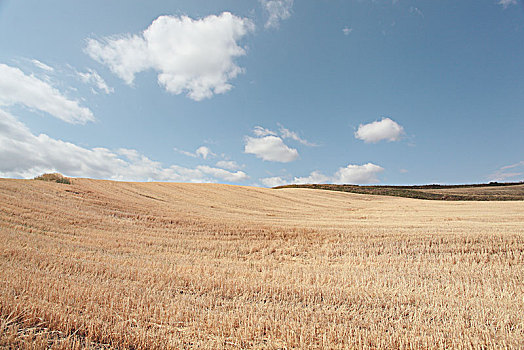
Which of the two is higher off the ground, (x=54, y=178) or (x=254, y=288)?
(x=54, y=178)

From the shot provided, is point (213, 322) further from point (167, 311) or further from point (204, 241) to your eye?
point (204, 241)

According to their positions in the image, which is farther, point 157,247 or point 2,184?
point 2,184

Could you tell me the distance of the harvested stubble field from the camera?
3652mm

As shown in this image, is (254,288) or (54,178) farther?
(54,178)

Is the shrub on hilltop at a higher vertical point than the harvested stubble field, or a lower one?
higher

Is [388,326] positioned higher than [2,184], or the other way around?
[2,184]

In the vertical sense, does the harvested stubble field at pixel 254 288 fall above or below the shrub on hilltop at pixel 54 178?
below

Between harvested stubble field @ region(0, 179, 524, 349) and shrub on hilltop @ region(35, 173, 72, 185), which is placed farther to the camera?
shrub on hilltop @ region(35, 173, 72, 185)

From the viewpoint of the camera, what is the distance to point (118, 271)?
6.12 m

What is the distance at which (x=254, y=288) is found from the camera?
220 inches

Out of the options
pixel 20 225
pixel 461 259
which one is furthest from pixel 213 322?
pixel 20 225

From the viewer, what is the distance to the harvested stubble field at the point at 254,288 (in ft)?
12.0

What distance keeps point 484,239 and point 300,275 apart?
8.22m

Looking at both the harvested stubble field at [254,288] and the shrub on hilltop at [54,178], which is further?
the shrub on hilltop at [54,178]
